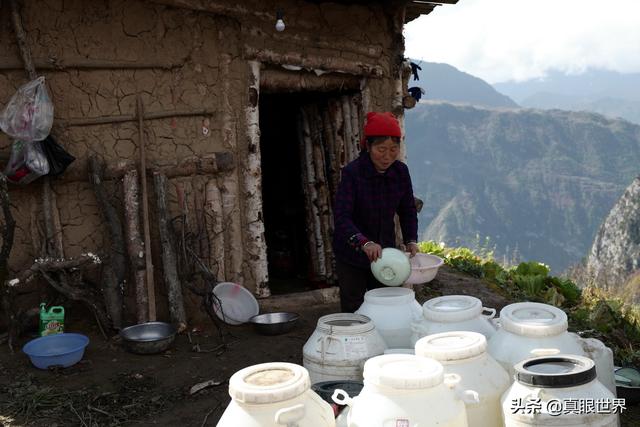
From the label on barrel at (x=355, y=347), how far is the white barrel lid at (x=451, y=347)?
477 millimetres

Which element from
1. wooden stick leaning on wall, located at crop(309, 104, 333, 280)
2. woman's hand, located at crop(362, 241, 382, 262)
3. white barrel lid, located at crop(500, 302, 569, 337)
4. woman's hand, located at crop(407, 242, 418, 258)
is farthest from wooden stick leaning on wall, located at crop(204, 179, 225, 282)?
white barrel lid, located at crop(500, 302, 569, 337)

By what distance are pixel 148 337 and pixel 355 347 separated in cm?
246

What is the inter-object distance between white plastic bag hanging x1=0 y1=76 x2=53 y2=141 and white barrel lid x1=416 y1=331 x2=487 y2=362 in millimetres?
3468

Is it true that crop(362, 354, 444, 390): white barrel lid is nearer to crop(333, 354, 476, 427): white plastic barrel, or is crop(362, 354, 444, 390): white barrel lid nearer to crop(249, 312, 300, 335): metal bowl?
crop(333, 354, 476, 427): white plastic barrel

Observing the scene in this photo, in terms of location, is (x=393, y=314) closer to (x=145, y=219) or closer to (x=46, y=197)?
(x=145, y=219)

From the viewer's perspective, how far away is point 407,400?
5.57 feet

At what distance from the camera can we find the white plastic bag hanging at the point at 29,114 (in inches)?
169

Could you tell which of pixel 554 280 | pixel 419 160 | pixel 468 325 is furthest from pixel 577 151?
pixel 468 325

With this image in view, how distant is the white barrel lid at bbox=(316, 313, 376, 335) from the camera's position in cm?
258

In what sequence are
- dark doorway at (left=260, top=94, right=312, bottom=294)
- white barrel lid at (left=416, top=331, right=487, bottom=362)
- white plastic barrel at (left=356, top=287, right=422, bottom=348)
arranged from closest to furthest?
1. white barrel lid at (left=416, top=331, right=487, bottom=362)
2. white plastic barrel at (left=356, top=287, right=422, bottom=348)
3. dark doorway at (left=260, top=94, right=312, bottom=294)

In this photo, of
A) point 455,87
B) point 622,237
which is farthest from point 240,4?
point 455,87

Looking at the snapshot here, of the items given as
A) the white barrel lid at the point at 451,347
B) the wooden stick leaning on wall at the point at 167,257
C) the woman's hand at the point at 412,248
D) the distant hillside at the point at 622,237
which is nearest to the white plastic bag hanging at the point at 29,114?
the wooden stick leaning on wall at the point at 167,257

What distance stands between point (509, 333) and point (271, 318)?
9.91 feet

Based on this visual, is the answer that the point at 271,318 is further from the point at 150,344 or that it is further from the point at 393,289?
the point at 393,289
